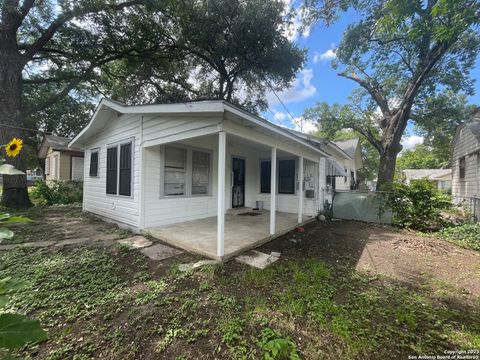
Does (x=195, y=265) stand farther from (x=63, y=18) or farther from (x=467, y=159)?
(x=467, y=159)

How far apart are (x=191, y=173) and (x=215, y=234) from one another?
2164mm

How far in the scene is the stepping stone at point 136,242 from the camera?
184 inches

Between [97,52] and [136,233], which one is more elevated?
[97,52]

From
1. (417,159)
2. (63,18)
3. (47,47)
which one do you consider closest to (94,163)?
(63,18)

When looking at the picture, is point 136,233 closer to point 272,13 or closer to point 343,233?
point 343,233

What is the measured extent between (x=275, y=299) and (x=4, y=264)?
4.49m

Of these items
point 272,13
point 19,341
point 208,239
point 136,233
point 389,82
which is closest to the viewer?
point 19,341

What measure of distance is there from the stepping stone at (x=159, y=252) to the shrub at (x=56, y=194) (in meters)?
9.69

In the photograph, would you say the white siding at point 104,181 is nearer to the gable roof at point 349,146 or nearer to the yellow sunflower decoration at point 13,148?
the yellow sunflower decoration at point 13,148

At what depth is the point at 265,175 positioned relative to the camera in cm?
911

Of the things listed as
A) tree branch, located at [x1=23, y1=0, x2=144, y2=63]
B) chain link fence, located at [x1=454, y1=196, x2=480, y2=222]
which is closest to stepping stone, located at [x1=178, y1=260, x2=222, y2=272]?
chain link fence, located at [x1=454, y1=196, x2=480, y2=222]

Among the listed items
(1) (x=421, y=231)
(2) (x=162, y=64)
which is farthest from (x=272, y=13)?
(1) (x=421, y=231)

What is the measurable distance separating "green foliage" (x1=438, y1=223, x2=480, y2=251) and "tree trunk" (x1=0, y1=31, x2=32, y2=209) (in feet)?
48.3

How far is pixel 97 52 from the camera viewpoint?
10.5 m
